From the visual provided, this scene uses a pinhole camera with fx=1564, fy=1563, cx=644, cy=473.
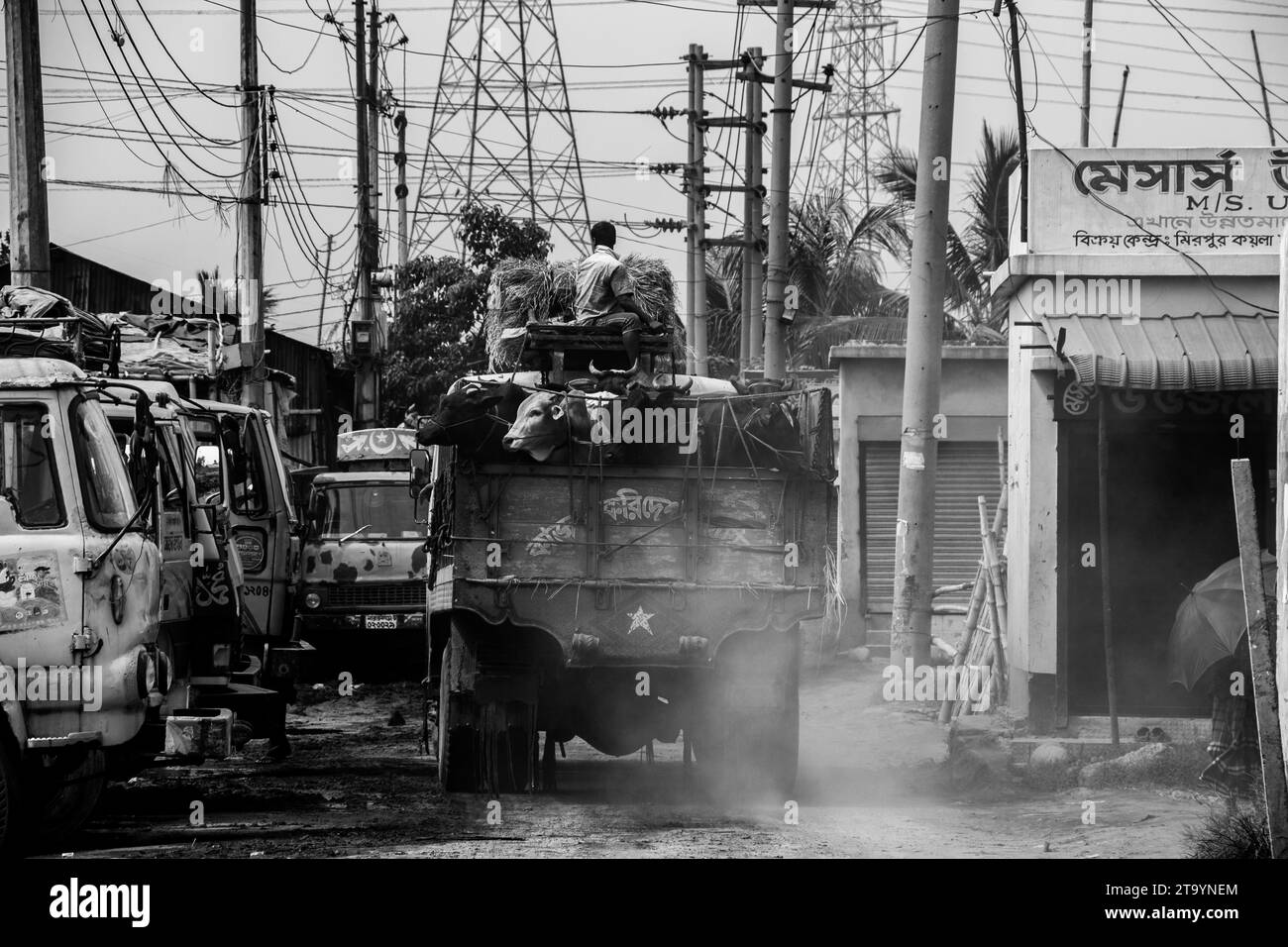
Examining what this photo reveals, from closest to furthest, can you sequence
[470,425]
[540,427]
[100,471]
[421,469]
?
[100,471] → [540,427] → [470,425] → [421,469]

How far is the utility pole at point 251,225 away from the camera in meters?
18.5

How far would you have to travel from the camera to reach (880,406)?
1927 centimetres

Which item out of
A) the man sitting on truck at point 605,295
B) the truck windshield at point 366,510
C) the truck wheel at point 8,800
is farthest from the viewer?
the truck windshield at point 366,510

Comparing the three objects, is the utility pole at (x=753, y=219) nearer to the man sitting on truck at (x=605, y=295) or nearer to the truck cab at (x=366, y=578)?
the truck cab at (x=366, y=578)

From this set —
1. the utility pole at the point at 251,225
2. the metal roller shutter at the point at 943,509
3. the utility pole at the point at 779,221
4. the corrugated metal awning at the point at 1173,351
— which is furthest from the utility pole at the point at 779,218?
the corrugated metal awning at the point at 1173,351

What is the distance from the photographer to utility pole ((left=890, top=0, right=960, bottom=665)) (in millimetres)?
13289

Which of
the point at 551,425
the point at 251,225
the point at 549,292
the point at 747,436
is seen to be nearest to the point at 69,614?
the point at 551,425

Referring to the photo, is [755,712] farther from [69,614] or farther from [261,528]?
[261,528]

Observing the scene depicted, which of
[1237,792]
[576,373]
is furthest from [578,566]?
[1237,792]

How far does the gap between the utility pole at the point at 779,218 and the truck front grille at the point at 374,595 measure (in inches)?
211

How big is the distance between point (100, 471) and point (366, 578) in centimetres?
899

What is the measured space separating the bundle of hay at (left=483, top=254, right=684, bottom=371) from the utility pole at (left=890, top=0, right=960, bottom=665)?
2092 millimetres

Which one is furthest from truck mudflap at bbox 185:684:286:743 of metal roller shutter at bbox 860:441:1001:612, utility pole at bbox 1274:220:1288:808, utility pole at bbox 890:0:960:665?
metal roller shutter at bbox 860:441:1001:612
